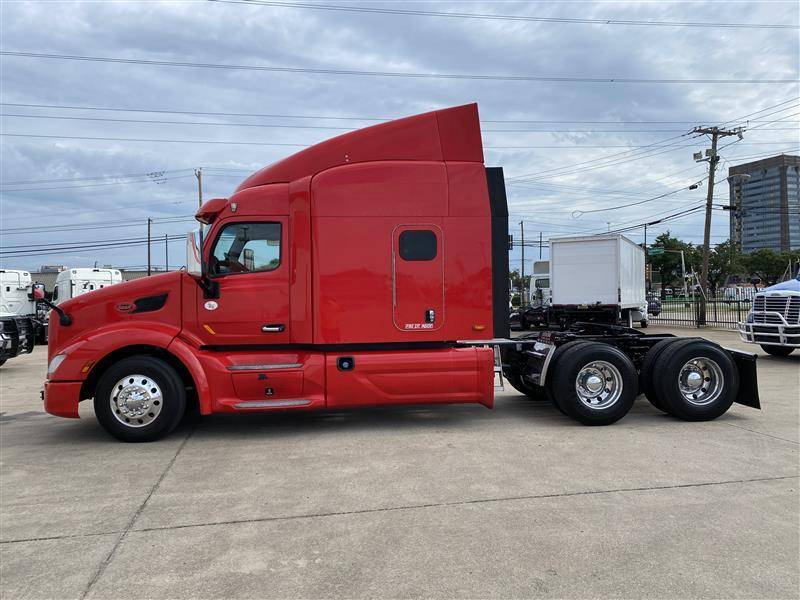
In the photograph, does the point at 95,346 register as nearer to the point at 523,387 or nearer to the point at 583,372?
the point at 583,372

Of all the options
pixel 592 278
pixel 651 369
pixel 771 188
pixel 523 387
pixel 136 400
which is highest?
pixel 771 188

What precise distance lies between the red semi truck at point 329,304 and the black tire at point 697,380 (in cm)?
49

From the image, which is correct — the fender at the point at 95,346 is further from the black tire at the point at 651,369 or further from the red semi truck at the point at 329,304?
the black tire at the point at 651,369

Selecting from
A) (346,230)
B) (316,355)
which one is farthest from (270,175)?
(316,355)

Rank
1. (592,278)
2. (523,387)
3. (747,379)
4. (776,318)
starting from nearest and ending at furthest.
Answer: (747,379) → (523,387) → (776,318) → (592,278)

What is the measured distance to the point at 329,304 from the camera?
252 inches

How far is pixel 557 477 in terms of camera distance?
488cm

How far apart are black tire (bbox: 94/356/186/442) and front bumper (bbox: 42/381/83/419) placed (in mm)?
242

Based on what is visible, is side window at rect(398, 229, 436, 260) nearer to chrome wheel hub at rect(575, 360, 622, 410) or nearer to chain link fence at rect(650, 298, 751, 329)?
chrome wheel hub at rect(575, 360, 622, 410)

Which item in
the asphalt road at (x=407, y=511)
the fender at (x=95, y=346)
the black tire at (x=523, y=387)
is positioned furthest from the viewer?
the black tire at (x=523, y=387)

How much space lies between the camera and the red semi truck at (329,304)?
6.20 metres

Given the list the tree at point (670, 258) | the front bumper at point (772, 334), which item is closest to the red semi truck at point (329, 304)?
the front bumper at point (772, 334)

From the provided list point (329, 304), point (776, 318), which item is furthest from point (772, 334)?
point (329, 304)

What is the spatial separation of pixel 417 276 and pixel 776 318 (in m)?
10.5
